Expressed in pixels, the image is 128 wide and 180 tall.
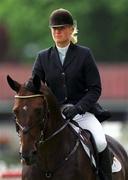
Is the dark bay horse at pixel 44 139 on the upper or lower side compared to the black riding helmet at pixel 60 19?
lower

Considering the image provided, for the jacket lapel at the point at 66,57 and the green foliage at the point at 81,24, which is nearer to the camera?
the jacket lapel at the point at 66,57

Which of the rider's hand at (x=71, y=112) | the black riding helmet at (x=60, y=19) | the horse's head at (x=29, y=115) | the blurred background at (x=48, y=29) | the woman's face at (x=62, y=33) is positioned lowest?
the blurred background at (x=48, y=29)

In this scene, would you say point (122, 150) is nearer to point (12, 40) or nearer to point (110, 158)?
point (110, 158)

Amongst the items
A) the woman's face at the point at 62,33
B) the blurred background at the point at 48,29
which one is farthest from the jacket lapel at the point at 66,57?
the blurred background at the point at 48,29

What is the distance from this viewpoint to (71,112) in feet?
29.2

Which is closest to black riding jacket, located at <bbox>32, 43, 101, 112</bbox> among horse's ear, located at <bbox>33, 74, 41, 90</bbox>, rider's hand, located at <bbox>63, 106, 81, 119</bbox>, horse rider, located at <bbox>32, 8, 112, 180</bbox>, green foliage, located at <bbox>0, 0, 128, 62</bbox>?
horse rider, located at <bbox>32, 8, 112, 180</bbox>

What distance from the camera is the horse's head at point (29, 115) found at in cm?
810

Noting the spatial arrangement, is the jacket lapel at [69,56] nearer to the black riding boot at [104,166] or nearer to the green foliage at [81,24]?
the black riding boot at [104,166]

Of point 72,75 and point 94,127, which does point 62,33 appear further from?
point 94,127

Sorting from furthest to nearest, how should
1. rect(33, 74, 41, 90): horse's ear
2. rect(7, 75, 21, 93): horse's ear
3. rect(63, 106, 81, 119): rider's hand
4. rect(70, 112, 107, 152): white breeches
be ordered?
rect(70, 112, 107, 152): white breeches < rect(63, 106, 81, 119): rider's hand < rect(7, 75, 21, 93): horse's ear < rect(33, 74, 41, 90): horse's ear

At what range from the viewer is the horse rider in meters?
9.02

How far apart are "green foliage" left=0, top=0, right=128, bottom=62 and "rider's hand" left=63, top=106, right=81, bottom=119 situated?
40.0 m

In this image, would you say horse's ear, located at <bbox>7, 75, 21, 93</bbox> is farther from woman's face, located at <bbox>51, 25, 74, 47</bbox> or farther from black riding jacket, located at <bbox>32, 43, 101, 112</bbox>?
woman's face, located at <bbox>51, 25, 74, 47</bbox>

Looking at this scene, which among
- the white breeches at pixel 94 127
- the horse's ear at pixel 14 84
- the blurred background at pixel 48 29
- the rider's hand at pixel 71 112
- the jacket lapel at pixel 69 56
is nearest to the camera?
the horse's ear at pixel 14 84
